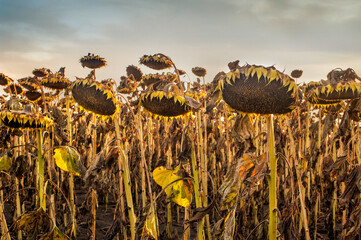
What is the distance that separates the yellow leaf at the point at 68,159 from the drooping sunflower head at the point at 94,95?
1.21 feet

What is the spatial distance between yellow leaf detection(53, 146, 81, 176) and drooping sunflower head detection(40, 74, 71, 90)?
203 centimetres

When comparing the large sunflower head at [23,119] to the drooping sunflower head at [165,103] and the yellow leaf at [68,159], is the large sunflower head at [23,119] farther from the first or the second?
the drooping sunflower head at [165,103]

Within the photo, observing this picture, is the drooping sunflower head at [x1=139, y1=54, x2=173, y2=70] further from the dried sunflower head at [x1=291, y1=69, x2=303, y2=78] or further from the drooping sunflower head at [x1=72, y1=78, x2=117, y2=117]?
the dried sunflower head at [x1=291, y1=69, x2=303, y2=78]

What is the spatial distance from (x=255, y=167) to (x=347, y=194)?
2.01ft

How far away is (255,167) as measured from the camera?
4.60 ft

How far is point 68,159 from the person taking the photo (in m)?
2.16

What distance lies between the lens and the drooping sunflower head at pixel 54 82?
3936mm

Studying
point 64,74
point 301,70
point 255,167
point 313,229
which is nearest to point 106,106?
point 255,167

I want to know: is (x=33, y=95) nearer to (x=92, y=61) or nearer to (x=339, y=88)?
(x=92, y=61)

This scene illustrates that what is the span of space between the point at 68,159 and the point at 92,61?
2.24 metres

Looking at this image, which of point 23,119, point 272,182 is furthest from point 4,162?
point 272,182

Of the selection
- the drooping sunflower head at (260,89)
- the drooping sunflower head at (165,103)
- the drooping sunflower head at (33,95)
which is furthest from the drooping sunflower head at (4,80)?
the drooping sunflower head at (260,89)

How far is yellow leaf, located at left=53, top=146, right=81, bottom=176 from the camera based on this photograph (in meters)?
2.14

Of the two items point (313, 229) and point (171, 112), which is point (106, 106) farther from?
point (313, 229)
